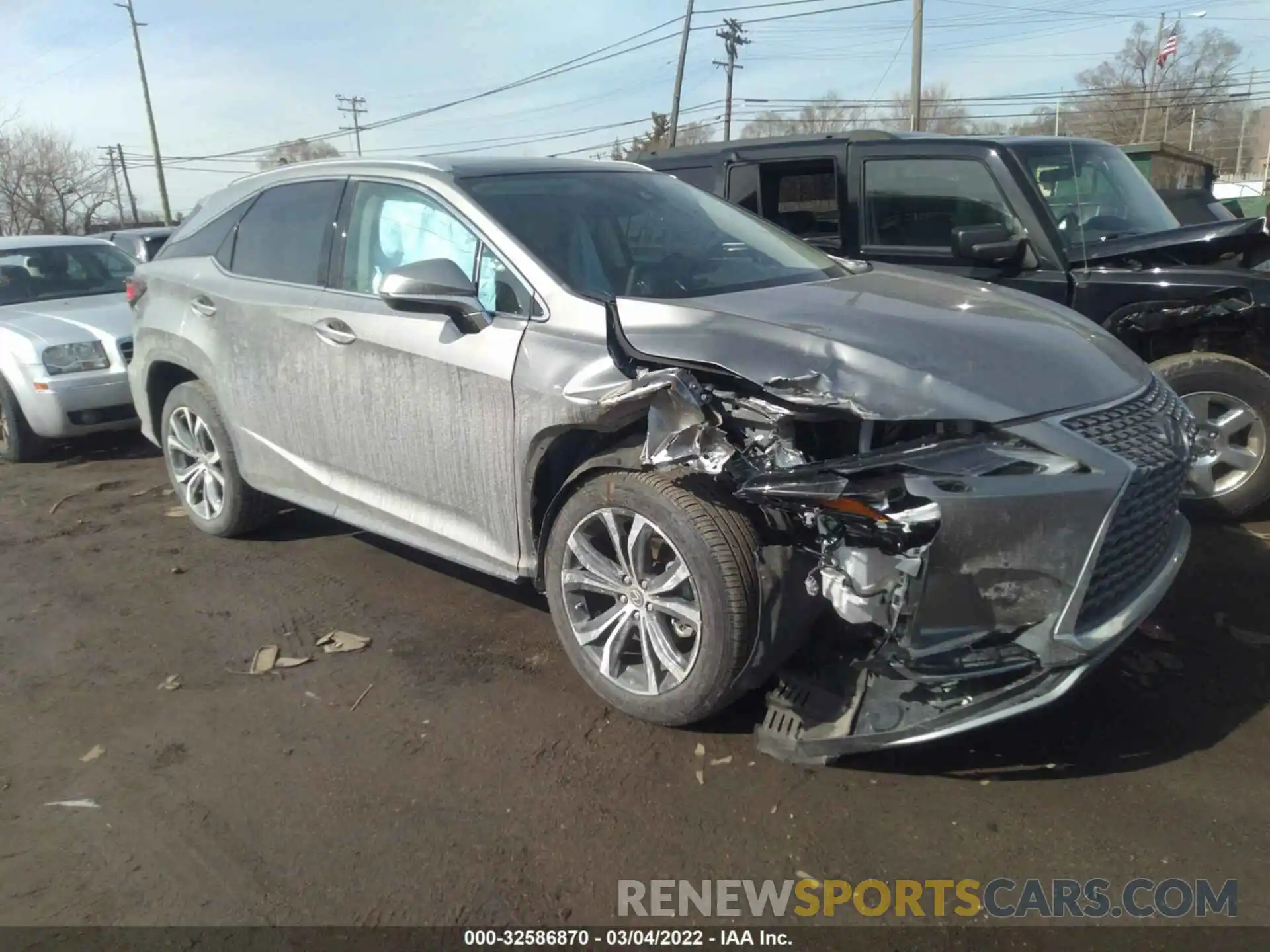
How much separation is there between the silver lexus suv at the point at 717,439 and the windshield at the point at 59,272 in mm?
4573

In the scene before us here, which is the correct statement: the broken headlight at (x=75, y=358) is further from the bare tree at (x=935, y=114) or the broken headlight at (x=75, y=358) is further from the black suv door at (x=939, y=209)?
the bare tree at (x=935, y=114)

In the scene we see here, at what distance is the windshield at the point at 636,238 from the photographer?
364 cm

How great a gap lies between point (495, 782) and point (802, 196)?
437 centimetres

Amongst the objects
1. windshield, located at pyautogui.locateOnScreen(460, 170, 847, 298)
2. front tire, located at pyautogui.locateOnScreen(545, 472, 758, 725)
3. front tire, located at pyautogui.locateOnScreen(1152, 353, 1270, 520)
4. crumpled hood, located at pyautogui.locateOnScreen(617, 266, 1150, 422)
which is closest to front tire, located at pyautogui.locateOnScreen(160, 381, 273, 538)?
windshield, located at pyautogui.locateOnScreen(460, 170, 847, 298)

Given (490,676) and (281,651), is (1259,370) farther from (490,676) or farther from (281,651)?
(281,651)

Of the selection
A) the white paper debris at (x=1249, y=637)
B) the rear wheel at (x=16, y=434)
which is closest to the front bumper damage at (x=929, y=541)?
the white paper debris at (x=1249, y=637)

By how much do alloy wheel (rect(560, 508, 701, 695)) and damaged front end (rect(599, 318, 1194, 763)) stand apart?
27 centimetres

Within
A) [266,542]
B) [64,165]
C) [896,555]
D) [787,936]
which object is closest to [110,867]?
[787,936]

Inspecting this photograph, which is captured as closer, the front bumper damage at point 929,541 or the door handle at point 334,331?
the front bumper damage at point 929,541

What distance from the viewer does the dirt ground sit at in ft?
8.58

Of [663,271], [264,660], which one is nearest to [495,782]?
[264,660]

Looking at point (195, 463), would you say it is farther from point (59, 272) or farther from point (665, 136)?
point (665, 136)

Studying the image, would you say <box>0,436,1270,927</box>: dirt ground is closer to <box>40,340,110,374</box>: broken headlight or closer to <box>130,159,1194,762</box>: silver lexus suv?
<box>130,159,1194,762</box>: silver lexus suv

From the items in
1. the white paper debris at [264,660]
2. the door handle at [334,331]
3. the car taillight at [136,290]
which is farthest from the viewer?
the car taillight at [136,290]
